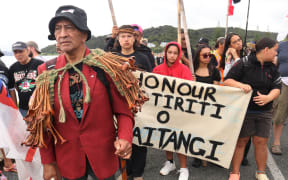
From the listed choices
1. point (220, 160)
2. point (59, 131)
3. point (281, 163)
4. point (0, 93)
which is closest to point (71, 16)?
point (59, 131)

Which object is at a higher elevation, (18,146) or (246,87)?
(246,87)

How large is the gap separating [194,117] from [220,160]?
0.69 m

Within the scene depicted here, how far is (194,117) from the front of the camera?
119 inches

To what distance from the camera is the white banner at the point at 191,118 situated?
9.51 feet

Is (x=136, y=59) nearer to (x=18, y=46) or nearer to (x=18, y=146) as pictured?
(x=18, y=146)

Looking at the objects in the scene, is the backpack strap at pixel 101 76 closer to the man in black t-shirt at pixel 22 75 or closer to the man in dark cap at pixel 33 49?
the man in black t-shirt at pixel 22 75

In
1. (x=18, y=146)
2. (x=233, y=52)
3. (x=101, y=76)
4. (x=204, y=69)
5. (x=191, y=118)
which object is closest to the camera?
(x=101, y=76)

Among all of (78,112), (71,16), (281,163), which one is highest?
(71,16)

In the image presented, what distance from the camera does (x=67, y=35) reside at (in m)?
1.37

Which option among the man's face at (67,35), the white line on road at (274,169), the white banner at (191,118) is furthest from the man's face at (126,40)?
the white line on road at (274,169)

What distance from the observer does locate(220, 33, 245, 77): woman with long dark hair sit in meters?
3.70

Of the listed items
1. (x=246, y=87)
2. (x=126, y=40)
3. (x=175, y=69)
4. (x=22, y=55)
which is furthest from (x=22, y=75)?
(x=246, y=87)

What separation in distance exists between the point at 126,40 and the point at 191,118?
143cm

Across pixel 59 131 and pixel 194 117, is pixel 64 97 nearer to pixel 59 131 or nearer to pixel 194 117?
pixel 59 131
